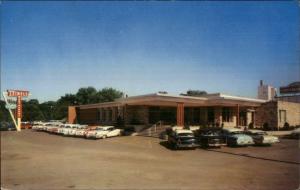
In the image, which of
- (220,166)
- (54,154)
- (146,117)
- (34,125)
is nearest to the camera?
(220,166)

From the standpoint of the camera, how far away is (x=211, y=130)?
82.9 feet

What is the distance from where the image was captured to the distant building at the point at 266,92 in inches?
2261

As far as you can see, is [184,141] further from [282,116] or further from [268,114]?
[282,116]

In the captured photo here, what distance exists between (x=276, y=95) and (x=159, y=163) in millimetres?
46214

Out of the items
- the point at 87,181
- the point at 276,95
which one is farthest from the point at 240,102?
the point at 87,181

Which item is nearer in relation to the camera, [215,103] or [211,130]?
[211,130]

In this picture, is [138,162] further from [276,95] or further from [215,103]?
[276,95]

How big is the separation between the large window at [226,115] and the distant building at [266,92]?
61.1 ft

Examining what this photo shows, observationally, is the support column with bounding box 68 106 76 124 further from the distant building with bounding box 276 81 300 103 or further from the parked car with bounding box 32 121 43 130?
the distant building with bounding box 276 81 300 103

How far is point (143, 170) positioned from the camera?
14164mm

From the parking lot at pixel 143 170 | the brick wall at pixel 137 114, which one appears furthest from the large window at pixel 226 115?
the parking lot at pixel 143 170

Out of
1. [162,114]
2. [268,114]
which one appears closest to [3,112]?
[162,114]

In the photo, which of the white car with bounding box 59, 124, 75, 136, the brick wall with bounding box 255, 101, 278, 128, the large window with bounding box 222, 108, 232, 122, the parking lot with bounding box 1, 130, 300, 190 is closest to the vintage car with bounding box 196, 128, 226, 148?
the parking lot with bounding box 1, 130, 300, 190

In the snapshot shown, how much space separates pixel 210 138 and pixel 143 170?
1026cm
